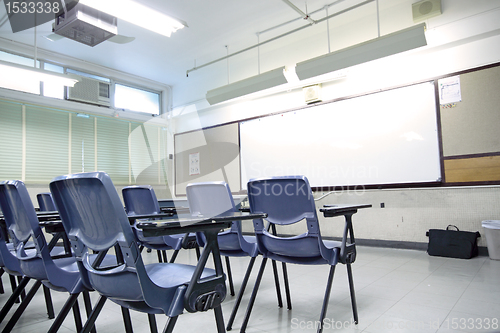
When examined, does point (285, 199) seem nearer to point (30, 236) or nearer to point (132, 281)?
point (132, 281)

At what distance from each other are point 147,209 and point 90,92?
4.02m

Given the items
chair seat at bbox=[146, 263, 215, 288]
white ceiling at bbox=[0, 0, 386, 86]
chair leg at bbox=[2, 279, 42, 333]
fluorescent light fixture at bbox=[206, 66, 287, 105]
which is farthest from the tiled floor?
white ceiling at bbox=[0, 0, 386, 86]

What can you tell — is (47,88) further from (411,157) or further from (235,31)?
(411,157)

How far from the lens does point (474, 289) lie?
8.02ft

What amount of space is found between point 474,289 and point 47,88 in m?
6.57

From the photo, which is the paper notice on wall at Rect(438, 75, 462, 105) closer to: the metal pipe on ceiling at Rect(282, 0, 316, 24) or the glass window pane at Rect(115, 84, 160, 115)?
the metal pipe on ceiling at Rect(282, 0, 316, 24)

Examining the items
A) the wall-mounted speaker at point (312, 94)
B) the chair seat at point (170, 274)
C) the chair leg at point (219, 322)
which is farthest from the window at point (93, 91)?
the chair leg at point (219, 322)

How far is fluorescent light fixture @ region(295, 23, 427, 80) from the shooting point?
367cm

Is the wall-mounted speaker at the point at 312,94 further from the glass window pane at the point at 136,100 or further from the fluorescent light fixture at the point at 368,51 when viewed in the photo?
the glass window pane at the point at 136,100

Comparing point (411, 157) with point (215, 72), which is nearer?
point (411, 157)

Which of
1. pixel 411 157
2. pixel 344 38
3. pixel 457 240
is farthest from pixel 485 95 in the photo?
pixel 344 38

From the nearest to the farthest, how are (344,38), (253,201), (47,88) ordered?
(253,201), (344,38), (47,88)

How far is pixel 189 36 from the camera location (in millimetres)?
5164

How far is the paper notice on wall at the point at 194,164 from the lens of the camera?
6738mm
